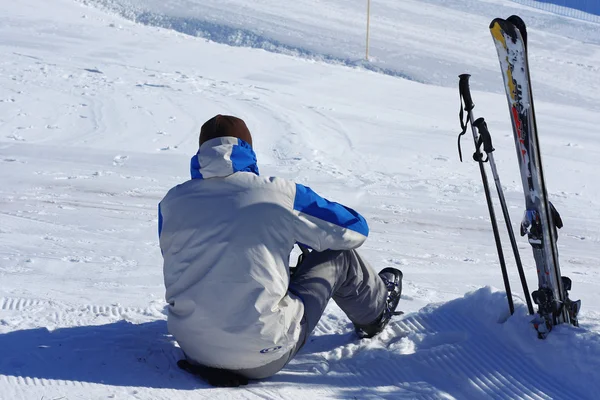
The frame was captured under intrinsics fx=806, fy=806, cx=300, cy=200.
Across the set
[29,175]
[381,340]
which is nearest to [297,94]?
[29,175]

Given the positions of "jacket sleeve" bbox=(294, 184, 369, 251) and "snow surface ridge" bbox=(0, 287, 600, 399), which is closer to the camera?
"jacket sleeve" bbox=(294, 184, 369, 251)

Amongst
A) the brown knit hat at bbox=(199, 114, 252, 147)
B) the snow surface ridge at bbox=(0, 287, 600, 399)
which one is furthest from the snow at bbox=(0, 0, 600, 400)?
the brown knit hat at bbox=(199, 114, 252, 147)

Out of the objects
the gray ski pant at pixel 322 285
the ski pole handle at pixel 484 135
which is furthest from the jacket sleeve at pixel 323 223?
the ski pole handle at pixel 484 135

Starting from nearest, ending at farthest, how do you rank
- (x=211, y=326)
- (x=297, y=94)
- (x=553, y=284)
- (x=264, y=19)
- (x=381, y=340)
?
(x=211, y=326), (x=553, y=284), (x=381, y=340), (x=297, y=94), (x=264, y=19)

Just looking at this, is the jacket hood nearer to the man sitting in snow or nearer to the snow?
the man sitting in snow

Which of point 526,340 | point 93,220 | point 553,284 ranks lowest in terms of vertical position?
point 93,220

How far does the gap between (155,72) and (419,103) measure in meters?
3.43

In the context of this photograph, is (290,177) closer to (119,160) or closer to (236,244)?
(119,160)

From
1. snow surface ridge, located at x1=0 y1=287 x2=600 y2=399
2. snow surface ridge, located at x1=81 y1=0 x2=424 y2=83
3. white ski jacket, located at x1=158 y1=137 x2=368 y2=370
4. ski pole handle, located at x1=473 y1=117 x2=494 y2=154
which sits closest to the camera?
white ski jacket, located at x1=158 y1=137 x2=368 y2=370

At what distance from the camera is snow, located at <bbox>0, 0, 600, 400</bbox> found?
3.29 meters

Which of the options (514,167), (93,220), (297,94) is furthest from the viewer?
(297,94)

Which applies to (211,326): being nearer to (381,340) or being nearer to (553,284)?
(381,340)

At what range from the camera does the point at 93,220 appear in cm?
577

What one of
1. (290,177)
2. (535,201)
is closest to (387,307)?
(535,201)
